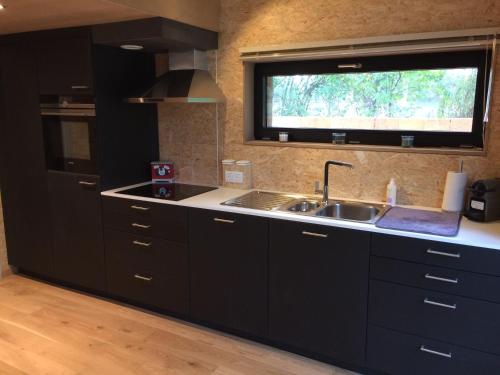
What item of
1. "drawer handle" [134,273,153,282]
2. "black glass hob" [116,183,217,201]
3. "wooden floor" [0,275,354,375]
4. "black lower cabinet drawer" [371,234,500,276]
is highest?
"black glass hob" [116,183,217,201]

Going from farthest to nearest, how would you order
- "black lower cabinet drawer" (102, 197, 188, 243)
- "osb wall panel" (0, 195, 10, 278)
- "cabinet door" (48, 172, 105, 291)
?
"osb wall panel" (0, 195, 10, 278), "cabinet door" (48, 172, 105, 291), "black lower cabinet drawer" (102, 197, 188, 243)

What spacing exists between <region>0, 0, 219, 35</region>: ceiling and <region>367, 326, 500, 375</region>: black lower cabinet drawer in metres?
2.23

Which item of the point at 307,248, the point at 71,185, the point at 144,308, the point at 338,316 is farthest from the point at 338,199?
the point at 71,185

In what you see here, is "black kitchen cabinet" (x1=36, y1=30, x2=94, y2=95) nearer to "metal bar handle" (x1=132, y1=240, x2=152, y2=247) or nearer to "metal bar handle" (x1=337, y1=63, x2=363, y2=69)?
"metal bar handle" (x1=132, y1=240, x2=152, y2=247)

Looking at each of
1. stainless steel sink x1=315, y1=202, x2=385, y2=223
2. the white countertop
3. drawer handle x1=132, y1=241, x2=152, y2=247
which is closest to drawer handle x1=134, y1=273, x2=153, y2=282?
drawer handle x1=132, y1=241, x2=152, y2=247

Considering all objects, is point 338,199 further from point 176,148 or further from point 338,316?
point 176,148

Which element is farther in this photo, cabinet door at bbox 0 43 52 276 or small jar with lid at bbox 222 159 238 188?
cabinet door at bbox 0 43 52 276

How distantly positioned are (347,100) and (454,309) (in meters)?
1.53

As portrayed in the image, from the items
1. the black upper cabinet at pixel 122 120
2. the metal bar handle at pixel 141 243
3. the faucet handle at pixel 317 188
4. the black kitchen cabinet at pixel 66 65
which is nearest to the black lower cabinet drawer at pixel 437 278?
the faucet handle at pixel 317 188

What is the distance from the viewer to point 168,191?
3.14 metres

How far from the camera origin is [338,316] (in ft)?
7.77

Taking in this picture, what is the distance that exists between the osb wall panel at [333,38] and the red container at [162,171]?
0.50 metres

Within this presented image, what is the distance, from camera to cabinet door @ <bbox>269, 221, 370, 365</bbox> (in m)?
2.28

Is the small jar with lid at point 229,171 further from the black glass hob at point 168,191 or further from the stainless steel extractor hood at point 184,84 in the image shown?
the stainless steel extractor hood at point 184,84
